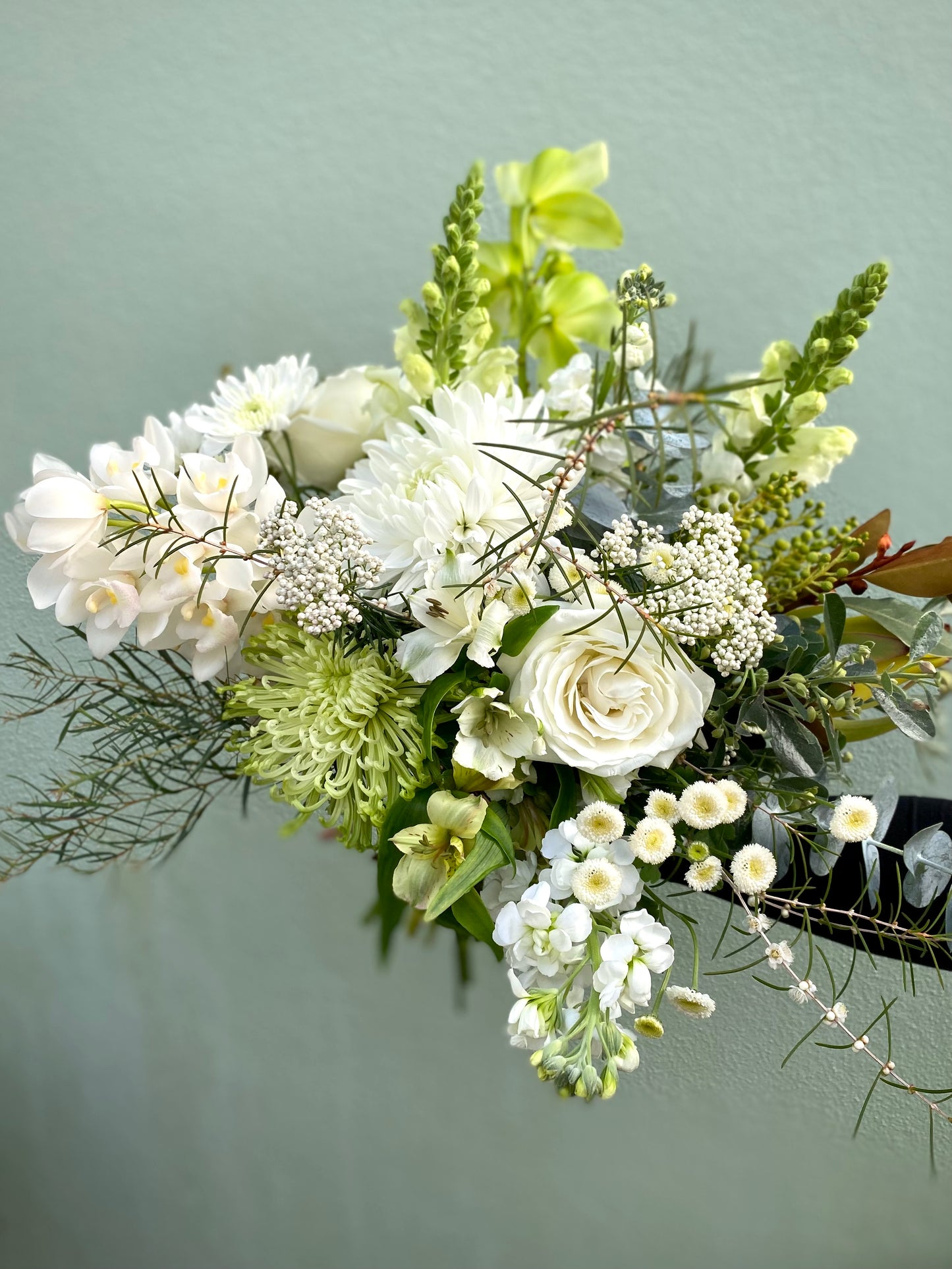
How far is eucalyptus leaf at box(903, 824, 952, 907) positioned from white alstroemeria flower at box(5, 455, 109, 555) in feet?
1.36

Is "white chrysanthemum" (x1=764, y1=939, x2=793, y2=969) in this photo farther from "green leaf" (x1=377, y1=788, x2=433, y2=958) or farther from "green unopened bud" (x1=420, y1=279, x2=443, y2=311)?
"green unopened bud" (x1=420, y1=279, x2=443, y2=311)

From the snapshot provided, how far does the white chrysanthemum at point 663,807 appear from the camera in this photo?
0.42m

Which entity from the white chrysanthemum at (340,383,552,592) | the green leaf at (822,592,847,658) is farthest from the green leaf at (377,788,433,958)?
the green leaf at (822,592,847,658)

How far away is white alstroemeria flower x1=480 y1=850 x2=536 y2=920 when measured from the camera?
0.47 m

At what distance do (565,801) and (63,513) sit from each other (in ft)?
0.87

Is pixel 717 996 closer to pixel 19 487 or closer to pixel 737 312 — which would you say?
pixel 737 312

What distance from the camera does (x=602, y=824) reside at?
1.36 feet

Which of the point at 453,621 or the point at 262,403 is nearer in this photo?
the point at 453,621

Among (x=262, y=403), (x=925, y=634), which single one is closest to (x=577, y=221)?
(x=262, y=403)

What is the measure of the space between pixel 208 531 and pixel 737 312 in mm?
467

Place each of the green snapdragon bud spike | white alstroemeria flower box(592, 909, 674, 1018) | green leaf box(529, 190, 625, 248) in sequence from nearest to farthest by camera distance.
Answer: white alstroemeria flower box(592, 909, 674, 1018), the green snapdragon bud spike, green leaf box(529, 190, 625, 248)

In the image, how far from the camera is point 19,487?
71 cm

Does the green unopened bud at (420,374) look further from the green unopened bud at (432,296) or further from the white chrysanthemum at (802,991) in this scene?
the white chrysanthemum at (802,991)

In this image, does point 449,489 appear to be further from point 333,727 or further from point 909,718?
point 909,718
